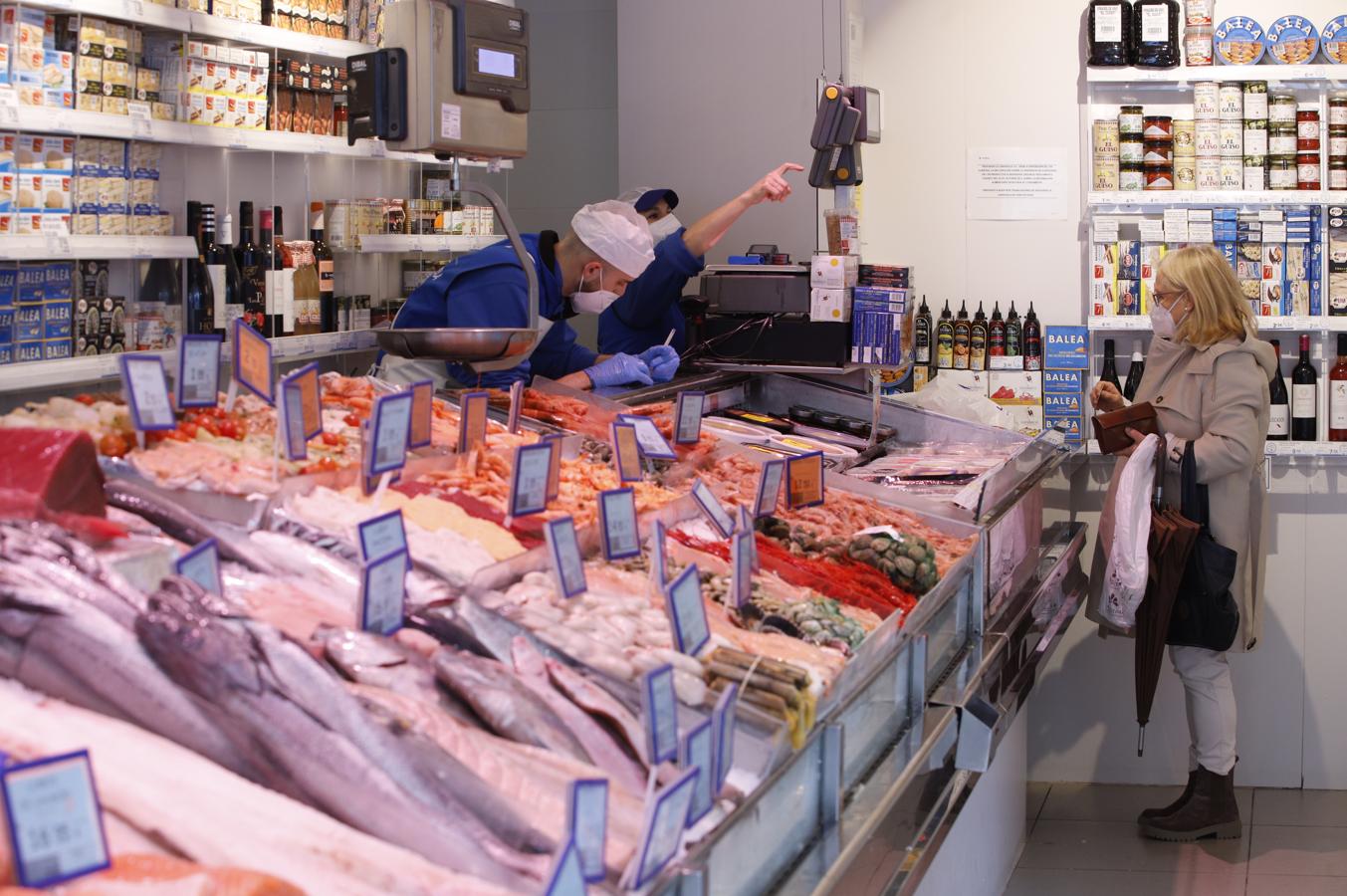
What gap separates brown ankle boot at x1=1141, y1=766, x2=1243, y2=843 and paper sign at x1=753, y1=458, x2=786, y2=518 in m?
3.08

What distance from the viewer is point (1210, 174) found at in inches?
232

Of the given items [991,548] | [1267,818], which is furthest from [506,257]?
[1267,818]

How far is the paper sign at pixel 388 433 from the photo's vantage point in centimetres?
223

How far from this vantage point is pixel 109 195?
4168 millimetres

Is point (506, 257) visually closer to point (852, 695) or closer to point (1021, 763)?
point (852, 695)

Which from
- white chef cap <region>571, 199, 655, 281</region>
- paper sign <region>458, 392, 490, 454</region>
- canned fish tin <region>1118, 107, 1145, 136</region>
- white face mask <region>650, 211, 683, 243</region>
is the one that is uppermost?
canned fish tin <region>1118, 107, 1145, 136</region>

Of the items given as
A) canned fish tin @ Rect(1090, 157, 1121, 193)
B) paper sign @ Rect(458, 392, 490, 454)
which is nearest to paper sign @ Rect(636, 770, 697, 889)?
paper sign @ Rect(458, 392, 490, 454)

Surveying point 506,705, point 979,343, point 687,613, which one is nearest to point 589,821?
point 506,705

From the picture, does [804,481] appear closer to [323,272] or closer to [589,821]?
[589,821]

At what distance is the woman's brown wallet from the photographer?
201 inches

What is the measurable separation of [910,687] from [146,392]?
154cm

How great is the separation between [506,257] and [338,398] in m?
1.26

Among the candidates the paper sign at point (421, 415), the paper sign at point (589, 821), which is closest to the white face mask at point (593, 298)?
the paper sign at point (421, 415)

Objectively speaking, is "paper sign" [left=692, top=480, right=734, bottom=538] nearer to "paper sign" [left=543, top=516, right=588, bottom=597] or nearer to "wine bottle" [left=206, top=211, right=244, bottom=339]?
"paper sign" [left=543, top=516, right=588, bottom=597]
